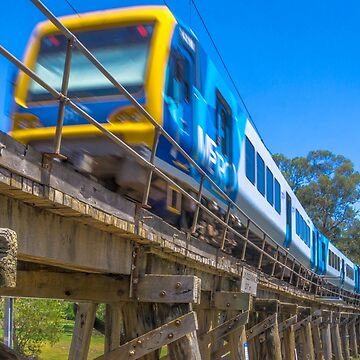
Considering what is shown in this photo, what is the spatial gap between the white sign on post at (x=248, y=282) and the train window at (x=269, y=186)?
131 inches

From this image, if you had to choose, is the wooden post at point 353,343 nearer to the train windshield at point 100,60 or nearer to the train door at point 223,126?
the train door at point 223,126

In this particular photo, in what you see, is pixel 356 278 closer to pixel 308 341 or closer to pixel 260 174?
pixel 308 341

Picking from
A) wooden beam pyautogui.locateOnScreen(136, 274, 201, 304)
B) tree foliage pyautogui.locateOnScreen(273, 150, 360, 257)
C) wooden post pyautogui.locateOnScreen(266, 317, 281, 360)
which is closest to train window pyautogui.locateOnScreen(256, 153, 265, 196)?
wooden post pyautogui.locateOnScreen(266, 317, 281, 360)

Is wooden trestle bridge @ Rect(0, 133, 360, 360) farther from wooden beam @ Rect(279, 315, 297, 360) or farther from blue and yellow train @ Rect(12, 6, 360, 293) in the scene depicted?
wooden beam @ Rect(279, 315, 297, 360)

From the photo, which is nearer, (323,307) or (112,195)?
(112,195)

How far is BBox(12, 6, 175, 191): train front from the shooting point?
15.8 ft

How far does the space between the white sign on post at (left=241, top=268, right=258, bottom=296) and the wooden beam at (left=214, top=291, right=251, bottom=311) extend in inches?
3.8

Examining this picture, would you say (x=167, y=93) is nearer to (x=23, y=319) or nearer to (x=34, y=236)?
(x=34, y=236)

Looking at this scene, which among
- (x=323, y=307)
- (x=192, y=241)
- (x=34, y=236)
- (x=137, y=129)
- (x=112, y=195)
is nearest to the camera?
(x=34, y=236)

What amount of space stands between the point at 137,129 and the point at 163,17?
1483 millimetres

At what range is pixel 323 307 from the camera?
62.3ft

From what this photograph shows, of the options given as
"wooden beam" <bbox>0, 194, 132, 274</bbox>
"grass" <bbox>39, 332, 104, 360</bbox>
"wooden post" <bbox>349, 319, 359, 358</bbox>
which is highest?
"wooden beam" <bbox>0, 194, 132, 274</bbox>

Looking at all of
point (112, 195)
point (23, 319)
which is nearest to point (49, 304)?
point (23, 319)

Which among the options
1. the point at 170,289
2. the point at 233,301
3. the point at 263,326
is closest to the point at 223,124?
the point at 233,301
